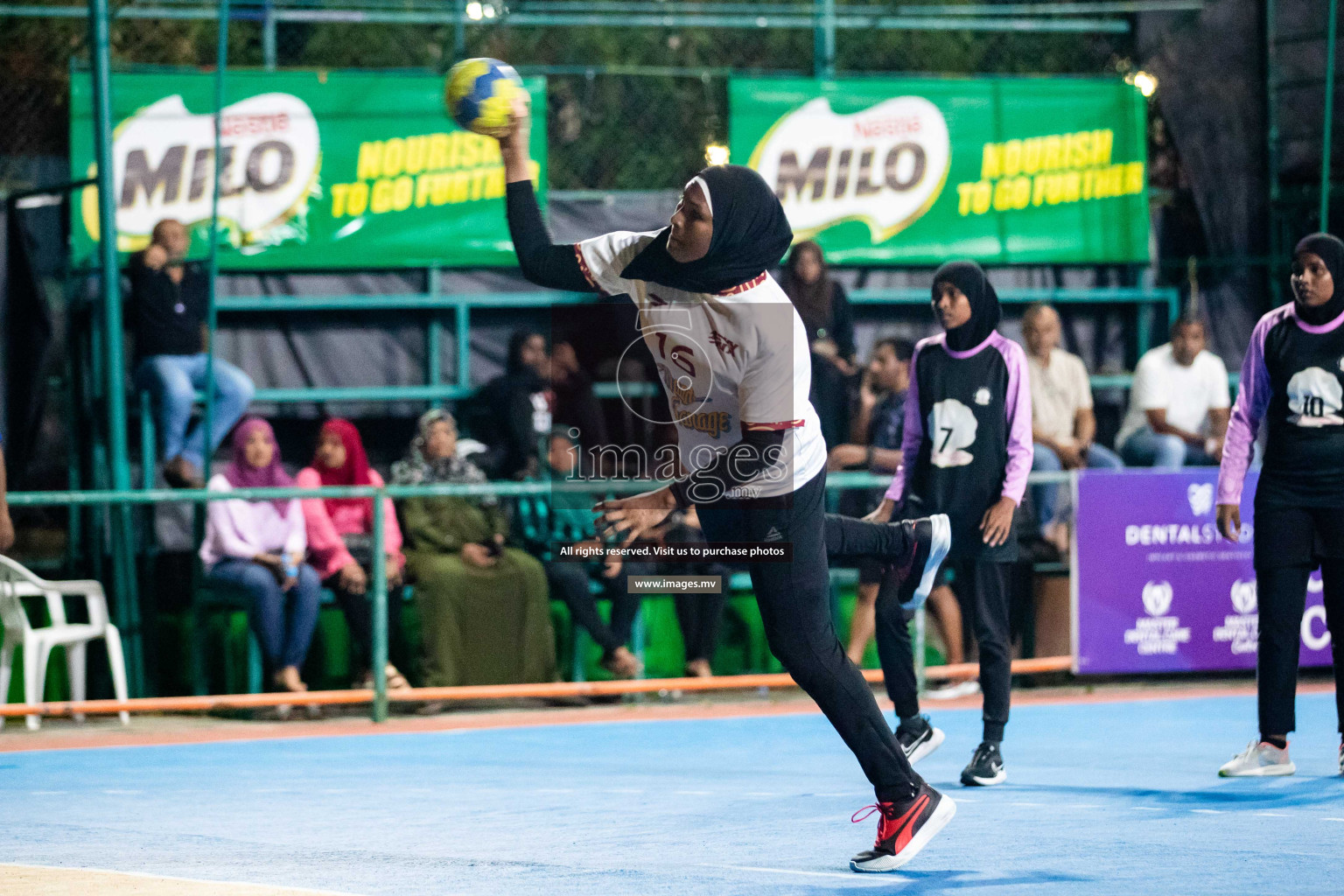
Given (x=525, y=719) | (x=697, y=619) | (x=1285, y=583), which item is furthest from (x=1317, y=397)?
(x=525, y=719)

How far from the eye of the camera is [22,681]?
10906mm

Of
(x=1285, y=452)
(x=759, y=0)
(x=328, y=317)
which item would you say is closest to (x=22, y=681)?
(x=328, y=317)

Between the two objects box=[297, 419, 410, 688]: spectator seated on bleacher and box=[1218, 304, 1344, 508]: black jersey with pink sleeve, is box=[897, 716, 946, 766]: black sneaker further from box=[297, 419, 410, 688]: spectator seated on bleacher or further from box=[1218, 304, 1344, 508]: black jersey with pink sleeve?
box=[297, 419, 410, 688]: spectator seated on bleacher

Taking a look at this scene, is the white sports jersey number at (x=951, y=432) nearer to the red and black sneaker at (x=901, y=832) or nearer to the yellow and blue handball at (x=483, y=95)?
the red and black sneaker at (x=901, y=832)

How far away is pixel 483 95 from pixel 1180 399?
31.0 ft

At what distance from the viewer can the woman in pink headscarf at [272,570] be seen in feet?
36.5

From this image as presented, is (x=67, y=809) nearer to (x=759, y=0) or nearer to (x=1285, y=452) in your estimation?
(x=1285, y=452)

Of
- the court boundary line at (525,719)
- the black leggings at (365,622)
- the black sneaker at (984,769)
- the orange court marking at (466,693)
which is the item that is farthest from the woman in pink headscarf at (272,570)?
the black sneaker at (984,769)

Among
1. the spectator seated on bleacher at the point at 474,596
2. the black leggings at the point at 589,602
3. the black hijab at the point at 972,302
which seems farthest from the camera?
the black leggings at the point at 589,602

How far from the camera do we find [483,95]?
5.71 metres

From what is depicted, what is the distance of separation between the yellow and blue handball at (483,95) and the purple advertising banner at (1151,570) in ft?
23.0

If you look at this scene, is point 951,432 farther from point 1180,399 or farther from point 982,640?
point 1180,399

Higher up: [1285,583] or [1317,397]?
[1317,397]

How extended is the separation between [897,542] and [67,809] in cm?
378
